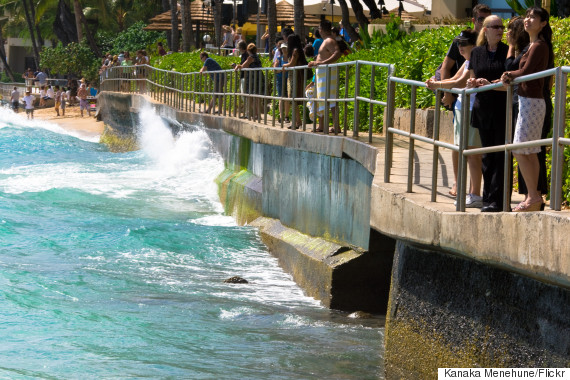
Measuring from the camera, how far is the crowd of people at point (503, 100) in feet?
21.8

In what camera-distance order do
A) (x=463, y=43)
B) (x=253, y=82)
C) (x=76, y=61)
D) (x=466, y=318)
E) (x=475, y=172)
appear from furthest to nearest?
(x=76, y=61), (x=253, y=82), (x=463, y=43), (x=475, y=172), (x=466, y=318)

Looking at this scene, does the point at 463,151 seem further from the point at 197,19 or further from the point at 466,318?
the point at 197,19

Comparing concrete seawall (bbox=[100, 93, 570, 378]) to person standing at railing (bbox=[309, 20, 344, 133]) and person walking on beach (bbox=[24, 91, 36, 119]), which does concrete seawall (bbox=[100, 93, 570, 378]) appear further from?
person walking on beach (bbox=[24, 91, 36, 119])

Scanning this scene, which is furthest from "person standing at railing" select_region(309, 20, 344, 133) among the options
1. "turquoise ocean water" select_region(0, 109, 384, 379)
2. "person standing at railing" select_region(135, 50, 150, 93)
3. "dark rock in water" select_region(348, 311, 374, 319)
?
"person standing at railing" select_region(135, 50, 150, 93)

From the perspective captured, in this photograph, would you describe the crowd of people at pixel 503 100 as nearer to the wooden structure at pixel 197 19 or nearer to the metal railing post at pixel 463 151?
the metal railing post at pixel 463 151

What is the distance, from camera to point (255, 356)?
8977 millimetres

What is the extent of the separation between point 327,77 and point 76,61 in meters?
44.9

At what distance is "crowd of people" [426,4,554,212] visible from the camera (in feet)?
21.8

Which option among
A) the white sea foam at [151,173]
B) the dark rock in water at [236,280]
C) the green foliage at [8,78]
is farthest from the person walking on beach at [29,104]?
the dark rock in water at [236,280]

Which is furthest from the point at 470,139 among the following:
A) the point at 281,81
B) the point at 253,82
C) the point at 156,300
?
the point at 253,82

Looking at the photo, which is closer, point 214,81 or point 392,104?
point 392,104

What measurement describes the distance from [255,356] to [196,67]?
20017 millimetres

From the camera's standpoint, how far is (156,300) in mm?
11117

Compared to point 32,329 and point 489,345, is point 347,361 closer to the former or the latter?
point 489,345
